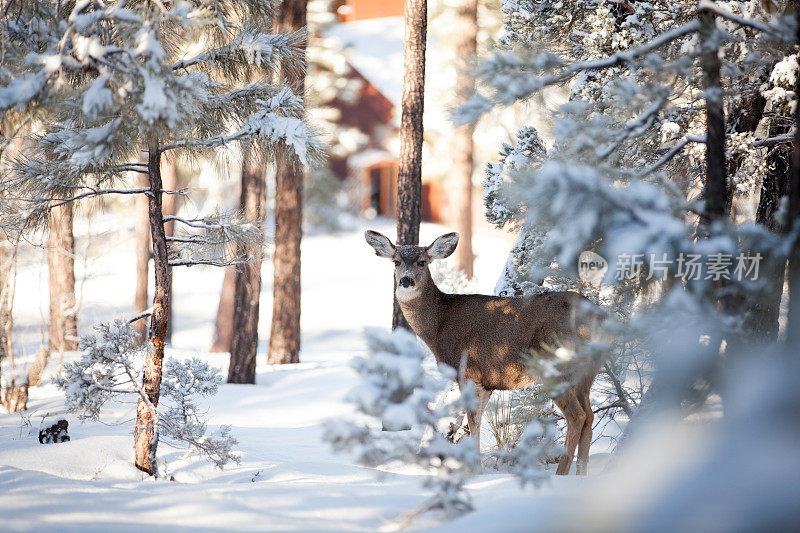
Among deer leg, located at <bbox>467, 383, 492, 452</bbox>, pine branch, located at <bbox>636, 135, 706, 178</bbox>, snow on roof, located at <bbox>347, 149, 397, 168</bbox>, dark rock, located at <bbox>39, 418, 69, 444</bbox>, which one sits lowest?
dark rock, located at <bbox>39, 418, 69, 444</bbox>

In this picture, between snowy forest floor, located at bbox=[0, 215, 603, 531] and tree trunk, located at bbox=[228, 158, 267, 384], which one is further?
tree trunk, located at bbox=[228, 158, 267, 384]

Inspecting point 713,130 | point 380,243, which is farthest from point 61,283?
point 713,130

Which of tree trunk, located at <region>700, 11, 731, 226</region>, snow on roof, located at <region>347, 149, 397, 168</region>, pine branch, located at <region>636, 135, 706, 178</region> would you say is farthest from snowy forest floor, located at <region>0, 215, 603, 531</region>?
snow on roof, located at <region>347, 149, 397, 168</region>

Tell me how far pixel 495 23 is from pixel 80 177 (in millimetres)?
22256

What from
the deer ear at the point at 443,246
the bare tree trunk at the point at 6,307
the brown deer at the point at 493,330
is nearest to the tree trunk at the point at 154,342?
the brown deer at the point at 493,330

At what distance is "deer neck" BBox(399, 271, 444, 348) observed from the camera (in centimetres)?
761

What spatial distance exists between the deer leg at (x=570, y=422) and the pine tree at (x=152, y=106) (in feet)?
11.0

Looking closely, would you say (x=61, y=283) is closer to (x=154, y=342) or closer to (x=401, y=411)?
(x=154, y=342)

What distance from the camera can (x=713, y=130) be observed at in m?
4.82

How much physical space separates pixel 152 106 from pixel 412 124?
4.98m

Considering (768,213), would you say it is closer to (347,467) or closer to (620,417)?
(620,417)

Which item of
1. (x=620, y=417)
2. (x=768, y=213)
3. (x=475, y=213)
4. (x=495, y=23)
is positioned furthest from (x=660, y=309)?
(x=475, y=213)

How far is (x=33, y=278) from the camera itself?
88.8 ft

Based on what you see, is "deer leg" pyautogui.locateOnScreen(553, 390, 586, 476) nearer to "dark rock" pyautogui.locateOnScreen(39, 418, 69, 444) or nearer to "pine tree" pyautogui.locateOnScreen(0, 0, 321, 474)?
"pine tree" pyautogui.locateOnScreen(0, 0, 321, 474)
